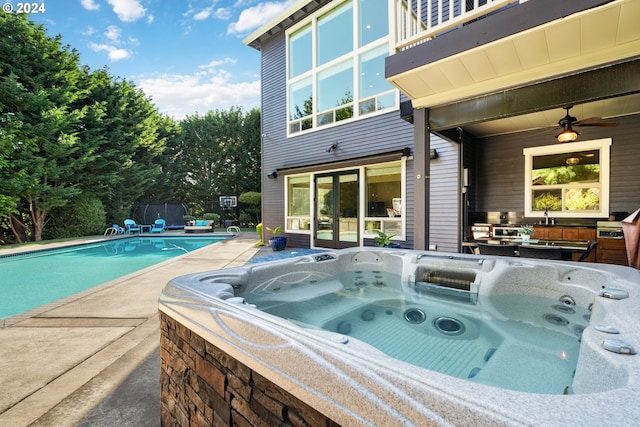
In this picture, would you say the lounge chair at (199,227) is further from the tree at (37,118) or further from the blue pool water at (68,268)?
the tree at (37,118)

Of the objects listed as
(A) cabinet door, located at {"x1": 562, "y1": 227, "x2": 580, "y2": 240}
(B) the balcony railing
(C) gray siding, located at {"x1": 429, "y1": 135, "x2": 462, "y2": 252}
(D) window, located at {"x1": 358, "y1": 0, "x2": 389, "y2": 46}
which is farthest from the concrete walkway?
(D) window, located at {"x1": 358, "y1": 0, "x2": 389, "y2": 46}

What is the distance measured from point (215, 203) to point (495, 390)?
53.1 feet

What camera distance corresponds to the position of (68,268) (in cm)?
664

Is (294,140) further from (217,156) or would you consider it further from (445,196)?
(217,156)

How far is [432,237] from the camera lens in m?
5.59

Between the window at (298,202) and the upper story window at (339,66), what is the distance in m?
1.33

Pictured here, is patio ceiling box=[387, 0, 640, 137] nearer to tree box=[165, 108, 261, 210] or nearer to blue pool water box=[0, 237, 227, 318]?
blue pool water box=[0, 237, 227, 318]

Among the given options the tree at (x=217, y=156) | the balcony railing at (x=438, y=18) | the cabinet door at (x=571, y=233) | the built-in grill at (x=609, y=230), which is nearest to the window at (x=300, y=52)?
the balcony railing at (x=438, y=18)

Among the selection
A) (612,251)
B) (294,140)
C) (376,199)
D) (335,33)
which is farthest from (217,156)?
(612,251)

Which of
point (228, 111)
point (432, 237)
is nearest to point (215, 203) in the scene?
point (228, 111)

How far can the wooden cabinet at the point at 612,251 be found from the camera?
455cm

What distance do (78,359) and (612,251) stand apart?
21.5ft

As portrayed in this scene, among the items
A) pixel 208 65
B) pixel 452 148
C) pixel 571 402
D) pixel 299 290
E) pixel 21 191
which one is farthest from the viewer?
pixel 208 65

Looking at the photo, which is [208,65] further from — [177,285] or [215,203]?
[177,285]
